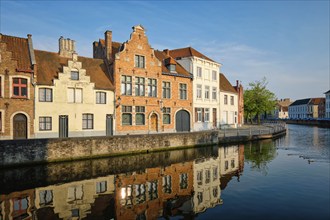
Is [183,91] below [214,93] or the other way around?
below

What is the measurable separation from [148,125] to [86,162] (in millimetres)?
11281

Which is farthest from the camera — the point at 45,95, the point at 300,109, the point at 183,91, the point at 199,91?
the point at 300,109

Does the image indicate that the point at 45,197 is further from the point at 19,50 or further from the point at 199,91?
the point at 199,91

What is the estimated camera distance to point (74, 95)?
2398 centimetres

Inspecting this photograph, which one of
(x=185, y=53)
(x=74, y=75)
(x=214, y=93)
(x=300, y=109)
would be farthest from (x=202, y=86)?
(x=300, y=109)

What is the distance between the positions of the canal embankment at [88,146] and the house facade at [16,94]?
4841mm

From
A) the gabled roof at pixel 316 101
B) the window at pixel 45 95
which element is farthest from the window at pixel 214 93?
the gabled roof at pixel 316 101

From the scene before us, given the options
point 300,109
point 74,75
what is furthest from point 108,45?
point 300,109

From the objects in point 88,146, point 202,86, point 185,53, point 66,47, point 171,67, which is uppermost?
point 185,53

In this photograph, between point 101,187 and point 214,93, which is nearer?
point 101,187

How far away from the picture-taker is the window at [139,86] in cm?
2800

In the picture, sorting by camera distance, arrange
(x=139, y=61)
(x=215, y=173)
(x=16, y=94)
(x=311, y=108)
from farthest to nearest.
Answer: (x=311, y=108)
(x=139, y=61)
(x=16, y=94)
(x=215, y=173)

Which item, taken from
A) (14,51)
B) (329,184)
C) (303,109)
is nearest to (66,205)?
(329,184)

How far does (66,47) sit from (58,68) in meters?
3.48
